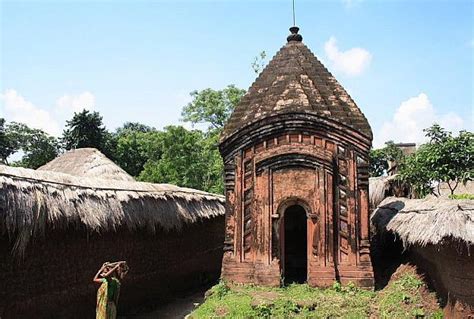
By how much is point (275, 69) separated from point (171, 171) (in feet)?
52.3

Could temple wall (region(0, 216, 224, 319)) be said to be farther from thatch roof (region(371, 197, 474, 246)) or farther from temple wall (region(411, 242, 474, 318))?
temple wall (region(411, 242, 474, 318))

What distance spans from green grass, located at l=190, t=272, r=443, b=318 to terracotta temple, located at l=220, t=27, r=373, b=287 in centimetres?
51

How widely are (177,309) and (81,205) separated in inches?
184

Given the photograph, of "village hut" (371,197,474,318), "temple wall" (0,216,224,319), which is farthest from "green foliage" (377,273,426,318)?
"temple wall" (0,216,224,319)

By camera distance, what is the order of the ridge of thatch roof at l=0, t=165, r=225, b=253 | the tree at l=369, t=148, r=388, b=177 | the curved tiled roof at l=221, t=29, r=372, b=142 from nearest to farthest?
1. the ridge of thatch roof at l=0, t=165, r=225, b=253
2. the curved tiled roof at l=221, t=29, r=372, b=142
3. the tree at l=369, t=148, r=388, b=177

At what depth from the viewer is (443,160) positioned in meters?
14.3

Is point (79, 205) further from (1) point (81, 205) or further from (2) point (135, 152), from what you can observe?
(2) point (135, 152)

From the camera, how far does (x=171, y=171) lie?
94.0 ft

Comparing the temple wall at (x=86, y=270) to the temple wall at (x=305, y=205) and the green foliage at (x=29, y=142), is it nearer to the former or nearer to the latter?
the temple wall at (x=305, y=205)

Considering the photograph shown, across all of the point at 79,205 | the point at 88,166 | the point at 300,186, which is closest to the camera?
the point at 79,205

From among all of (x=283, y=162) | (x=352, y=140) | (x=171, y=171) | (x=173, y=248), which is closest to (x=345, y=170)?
(x=352, y=140)

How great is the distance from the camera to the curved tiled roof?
39.7 ft

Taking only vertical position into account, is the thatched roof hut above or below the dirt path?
above

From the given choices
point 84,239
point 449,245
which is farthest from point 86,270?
point 449,245
